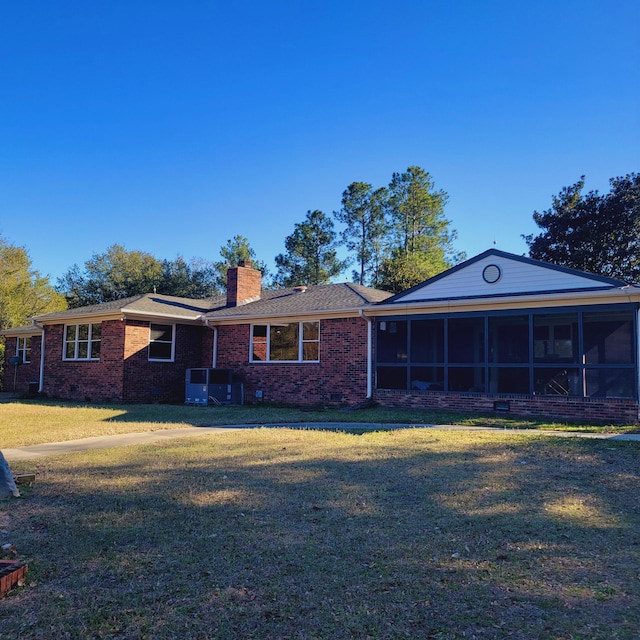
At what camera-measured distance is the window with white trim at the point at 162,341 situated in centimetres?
1794

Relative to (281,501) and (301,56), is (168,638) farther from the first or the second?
(301,56)

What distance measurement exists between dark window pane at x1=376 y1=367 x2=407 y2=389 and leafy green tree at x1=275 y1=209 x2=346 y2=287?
25732mm

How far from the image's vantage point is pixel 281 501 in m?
5.23

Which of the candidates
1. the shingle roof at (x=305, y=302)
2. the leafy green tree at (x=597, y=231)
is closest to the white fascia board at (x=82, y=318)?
the shingle roof at (x=305, y=302)

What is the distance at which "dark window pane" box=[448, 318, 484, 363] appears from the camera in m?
17.2

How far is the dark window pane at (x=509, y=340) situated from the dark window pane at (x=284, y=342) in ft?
20.6

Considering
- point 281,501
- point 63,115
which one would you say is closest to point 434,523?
point 281,501

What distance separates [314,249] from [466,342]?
24.7m

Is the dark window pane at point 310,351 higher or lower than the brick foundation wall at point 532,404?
higher

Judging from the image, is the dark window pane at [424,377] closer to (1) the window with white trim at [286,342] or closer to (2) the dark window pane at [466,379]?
(2) the dark window pane at [466,379]

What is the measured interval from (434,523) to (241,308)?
49.6 ft

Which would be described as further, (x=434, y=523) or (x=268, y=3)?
(x=268, y=3)

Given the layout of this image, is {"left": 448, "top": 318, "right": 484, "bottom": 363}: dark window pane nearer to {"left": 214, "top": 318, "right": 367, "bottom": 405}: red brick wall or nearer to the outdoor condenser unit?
{"left": 214, "top": 318, "right": 367, "bottom": 405}: red brick wall

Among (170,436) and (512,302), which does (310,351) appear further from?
(170,436)
